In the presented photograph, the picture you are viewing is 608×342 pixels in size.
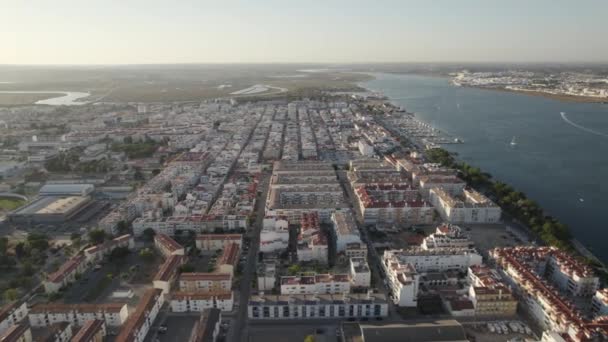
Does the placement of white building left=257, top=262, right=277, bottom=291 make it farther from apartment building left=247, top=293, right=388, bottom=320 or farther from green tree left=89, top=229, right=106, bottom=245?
green tree left=89, top=229, right=106, bottom=245

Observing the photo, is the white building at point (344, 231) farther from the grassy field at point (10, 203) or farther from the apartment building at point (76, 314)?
the grassy field at point (10, 203)

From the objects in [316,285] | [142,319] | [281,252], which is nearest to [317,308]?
[316,285]

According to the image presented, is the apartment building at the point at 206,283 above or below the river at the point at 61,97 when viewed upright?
below

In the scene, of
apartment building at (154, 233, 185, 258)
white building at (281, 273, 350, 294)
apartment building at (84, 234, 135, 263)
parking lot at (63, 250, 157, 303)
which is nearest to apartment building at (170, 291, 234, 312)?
white building at (281, 273, 350, 294)

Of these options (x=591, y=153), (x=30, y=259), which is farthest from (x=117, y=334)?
(x=591, y=153)

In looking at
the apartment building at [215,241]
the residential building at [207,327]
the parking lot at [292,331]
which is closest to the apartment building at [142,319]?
the residential building at [207,327]

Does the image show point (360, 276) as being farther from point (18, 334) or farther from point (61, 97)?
point (61, 97)
